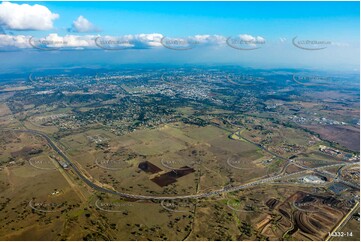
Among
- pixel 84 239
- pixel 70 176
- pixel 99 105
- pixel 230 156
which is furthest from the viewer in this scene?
pixel 99 105

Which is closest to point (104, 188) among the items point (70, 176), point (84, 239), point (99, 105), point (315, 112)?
point (70, 176)

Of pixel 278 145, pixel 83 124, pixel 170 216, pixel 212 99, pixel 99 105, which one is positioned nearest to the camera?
pixel 170 216

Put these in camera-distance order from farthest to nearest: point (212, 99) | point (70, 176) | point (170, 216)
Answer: point (212, 99), point (70, 176), point (170, 216)

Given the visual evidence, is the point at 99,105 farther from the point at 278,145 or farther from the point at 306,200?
the point at 306,200

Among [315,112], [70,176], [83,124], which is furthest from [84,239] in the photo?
[315,112]

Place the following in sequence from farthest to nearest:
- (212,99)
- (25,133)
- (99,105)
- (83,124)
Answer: (212,99) < (99,105) < (83,124) < (25,133)

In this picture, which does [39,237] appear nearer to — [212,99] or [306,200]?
[306,200]

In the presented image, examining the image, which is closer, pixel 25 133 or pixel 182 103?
pixel 25 133

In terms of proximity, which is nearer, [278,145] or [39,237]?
[39,237]

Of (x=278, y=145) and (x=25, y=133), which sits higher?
(x=278, y=145)

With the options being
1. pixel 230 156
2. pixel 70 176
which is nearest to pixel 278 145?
pixel 230 156
